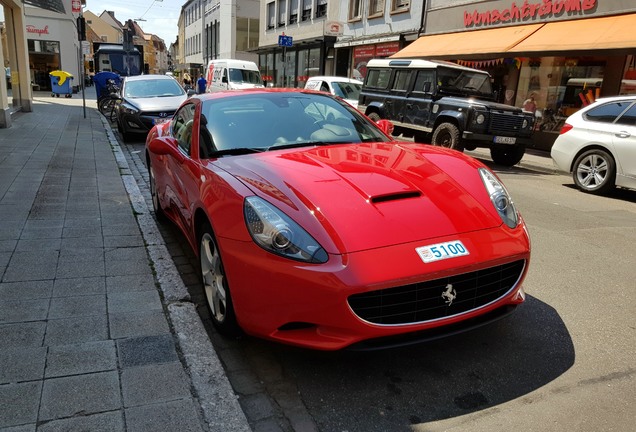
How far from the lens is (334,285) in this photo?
234 cm

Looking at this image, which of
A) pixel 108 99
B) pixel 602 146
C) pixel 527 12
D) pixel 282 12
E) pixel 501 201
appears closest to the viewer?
pixel 501 201

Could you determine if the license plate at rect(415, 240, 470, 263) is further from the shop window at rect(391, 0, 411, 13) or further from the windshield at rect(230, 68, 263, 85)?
the windshield at rect(230, 68, 263, 85)

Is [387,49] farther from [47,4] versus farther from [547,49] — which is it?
[47,4]

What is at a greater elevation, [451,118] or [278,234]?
[451,118]

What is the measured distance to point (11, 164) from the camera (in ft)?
26.7

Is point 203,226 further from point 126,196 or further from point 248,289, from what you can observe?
point 126,196

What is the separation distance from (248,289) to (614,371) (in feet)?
6.95

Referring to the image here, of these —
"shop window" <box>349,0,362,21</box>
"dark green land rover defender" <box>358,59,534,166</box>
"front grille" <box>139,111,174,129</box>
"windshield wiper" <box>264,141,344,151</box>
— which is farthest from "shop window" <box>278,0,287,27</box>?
"windshield wiper" <box>264,141,344,151</box>

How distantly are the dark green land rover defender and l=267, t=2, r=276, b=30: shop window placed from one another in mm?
26227

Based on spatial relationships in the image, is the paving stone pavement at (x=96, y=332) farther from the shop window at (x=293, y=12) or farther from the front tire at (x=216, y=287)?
the shop window at (x=293, y=12)

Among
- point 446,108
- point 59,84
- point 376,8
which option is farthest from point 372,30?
point 59,84

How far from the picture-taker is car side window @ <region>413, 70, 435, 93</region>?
11449 millimetres

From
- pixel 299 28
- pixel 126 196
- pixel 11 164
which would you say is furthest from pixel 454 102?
pixel 299 28

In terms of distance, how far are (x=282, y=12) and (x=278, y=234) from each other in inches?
1434
